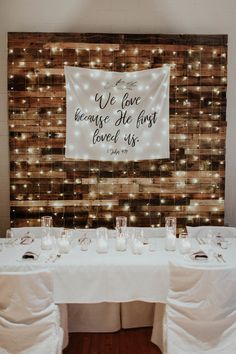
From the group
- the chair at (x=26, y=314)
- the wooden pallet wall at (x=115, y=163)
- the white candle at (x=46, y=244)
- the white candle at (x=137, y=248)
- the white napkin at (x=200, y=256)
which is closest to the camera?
the chair at (x=26, y=314)

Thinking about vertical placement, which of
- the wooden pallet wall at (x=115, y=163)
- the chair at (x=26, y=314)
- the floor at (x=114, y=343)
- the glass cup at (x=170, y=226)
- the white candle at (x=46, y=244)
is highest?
the wooden pallet wall at (x=115, y=163)

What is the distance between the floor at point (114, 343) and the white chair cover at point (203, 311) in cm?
73

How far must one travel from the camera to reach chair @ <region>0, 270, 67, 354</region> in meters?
2.04

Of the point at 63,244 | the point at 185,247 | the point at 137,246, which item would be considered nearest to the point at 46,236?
the point at 63,244

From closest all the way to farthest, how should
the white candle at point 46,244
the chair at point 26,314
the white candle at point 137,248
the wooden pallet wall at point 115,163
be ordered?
the chair at point 26,314 → the white candle at point 137,248 → the white candle at point 46,244 → the wooden pallet wall at point 115,163

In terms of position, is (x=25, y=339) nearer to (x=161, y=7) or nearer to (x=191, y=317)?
(x=191, y=317)

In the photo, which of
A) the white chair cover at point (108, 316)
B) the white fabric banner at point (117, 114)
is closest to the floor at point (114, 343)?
the white chair cover at point (108, 316)

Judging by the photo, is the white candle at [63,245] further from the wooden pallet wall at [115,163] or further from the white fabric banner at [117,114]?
the white fabric banner at [117,114]

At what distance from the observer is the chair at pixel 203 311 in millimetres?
2053

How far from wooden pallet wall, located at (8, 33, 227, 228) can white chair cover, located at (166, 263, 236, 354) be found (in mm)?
1691

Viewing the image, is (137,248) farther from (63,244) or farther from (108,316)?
(108,316)

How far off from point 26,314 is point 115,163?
77.9 inches

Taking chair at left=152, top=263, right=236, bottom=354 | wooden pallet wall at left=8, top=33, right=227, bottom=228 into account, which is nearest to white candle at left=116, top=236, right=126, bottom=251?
chair at left=152, top=263, right=236, bottom=354

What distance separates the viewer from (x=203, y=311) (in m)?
A: 2.09
